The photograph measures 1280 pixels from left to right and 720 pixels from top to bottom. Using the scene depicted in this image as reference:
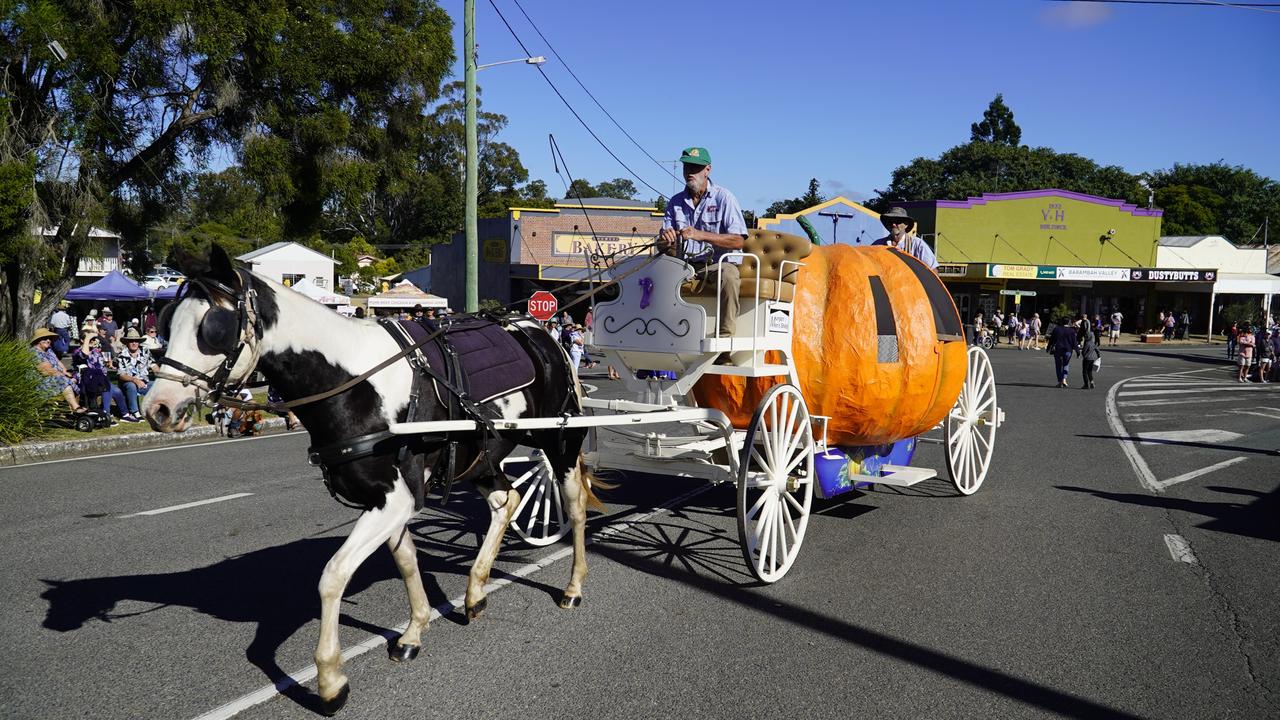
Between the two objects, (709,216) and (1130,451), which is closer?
(709,216)

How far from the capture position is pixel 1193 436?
13648mm

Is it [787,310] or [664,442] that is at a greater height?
[787,310]

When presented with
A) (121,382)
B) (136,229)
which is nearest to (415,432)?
(121,382)

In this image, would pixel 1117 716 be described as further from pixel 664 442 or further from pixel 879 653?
pixel 664 442

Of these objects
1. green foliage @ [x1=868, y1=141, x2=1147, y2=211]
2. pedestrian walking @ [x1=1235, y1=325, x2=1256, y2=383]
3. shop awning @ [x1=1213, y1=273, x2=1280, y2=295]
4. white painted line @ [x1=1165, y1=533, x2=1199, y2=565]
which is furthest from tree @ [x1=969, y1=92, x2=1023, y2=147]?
white painted line @ [x1=1165, y1=533, x2=1199, y2=565]

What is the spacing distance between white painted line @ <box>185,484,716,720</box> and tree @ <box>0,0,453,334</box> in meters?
12.5

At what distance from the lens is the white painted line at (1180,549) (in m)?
6.65

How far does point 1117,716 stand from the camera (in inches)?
159

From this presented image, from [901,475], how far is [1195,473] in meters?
5.08

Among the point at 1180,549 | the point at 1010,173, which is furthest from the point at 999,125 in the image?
the point at 1180,549

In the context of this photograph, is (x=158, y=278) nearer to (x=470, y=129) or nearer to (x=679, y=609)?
(x=470, y=129)

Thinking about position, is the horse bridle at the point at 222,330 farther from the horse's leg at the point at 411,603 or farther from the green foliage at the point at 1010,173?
the green foliage at the point at 1010,173

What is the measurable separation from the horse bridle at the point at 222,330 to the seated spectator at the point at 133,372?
10748mm

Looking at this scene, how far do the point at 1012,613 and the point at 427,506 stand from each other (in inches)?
189
